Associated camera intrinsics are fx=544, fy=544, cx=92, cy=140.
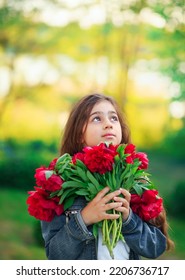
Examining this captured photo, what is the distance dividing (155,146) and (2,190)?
1498 millimetres

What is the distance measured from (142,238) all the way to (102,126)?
1.09ft

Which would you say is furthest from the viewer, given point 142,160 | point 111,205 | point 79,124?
point 79,124

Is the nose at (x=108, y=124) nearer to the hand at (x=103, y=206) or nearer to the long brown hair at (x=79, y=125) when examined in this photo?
the long brown hair at (x=79, y=125)

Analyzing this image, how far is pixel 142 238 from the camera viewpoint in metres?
1.44

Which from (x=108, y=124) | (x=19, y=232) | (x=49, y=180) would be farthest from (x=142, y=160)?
(x=19, y=232)

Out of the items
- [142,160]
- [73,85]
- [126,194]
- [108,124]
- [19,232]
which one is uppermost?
[73,85]

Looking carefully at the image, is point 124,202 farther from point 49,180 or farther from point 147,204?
point 49,180

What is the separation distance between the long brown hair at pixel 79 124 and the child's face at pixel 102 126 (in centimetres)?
2

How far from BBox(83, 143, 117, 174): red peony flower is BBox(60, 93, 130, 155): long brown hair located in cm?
19

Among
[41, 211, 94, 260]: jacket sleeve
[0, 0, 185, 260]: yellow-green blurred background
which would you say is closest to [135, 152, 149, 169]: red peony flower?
[41, 211, 94, 260]: jacket sleeve

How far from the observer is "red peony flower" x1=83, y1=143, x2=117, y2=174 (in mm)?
1396

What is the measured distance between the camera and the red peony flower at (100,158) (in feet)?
4.58

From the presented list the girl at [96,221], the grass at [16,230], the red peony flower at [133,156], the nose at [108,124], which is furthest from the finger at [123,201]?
the grass at [16,230]

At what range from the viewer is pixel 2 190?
16.9 feet
